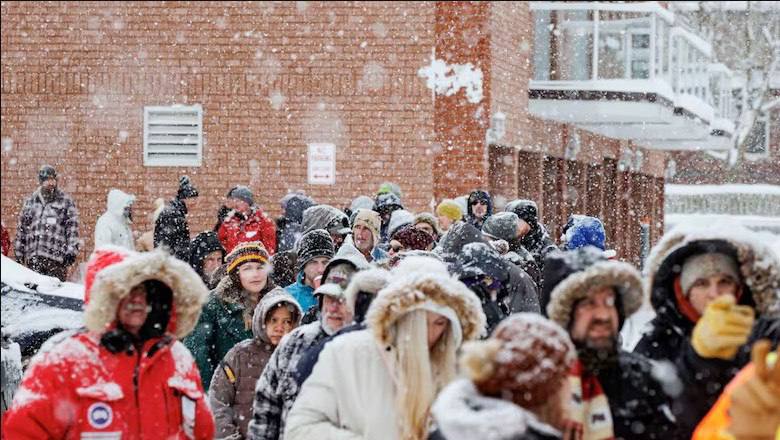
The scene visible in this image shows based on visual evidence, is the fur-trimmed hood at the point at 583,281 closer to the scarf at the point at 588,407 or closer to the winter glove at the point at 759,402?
the scarf at the point at 588,407

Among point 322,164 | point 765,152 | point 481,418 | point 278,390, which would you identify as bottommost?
point 278,390

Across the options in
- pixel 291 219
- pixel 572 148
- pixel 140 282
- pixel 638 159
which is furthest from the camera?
pixel 638 159

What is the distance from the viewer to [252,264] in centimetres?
855

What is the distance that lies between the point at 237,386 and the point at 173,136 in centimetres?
1353

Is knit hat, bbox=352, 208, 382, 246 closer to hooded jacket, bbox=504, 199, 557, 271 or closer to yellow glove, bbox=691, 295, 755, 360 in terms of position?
hooded jacket, bbox=504, 199, 557, 271

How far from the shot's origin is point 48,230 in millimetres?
15672

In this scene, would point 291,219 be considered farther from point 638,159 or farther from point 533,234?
point 638,159

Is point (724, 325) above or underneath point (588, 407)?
above

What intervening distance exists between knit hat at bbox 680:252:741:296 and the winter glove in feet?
5.08

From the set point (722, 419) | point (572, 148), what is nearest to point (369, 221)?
point (722, 419)

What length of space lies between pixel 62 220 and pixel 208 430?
422 inches

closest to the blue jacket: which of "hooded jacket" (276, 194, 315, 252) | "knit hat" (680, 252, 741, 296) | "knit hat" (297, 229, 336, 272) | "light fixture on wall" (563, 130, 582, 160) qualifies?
"knit hat" (297, 229, 336, 272)

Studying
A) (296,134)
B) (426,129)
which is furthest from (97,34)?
(426,129)

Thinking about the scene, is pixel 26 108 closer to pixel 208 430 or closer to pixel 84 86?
pixel 84 86
